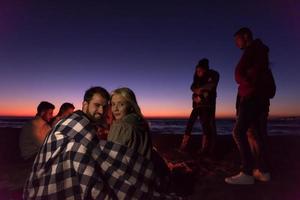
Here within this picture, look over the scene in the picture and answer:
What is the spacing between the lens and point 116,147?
9.48 ft

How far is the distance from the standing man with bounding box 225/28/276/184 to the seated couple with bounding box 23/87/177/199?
1405 mm

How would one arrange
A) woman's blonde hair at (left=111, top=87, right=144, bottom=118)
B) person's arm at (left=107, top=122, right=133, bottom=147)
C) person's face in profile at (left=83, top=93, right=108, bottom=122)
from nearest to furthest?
person's arm at (left=107, top=122, right=133, bottom=147), person's face in profile at (left=83, top=93, right=108, bottom=122), woman's blonde hair at (left=111, top=87, right=144, bottom=118)

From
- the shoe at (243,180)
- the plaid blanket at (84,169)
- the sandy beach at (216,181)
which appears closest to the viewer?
the plaid blanket at (84,169)

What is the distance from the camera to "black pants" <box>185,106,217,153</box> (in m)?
6.38

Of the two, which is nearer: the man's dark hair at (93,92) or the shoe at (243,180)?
the man's dark hair at (93,92)

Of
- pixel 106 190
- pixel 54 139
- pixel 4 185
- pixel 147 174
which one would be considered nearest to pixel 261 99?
pixel 147 174

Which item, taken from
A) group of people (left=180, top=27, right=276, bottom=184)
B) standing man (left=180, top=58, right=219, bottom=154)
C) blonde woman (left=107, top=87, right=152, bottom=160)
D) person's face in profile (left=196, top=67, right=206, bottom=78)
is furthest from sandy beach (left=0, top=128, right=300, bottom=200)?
person's face in profile (left=196, top=67, right=206, bottom=78)

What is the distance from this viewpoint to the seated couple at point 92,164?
104 inches

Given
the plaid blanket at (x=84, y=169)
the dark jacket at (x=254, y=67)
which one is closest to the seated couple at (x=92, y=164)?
the plaid blanket at (x=84, y=169)

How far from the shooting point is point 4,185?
13.8ft

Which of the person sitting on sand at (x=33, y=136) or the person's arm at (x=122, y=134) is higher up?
the person's arm at (x=122, y=134)

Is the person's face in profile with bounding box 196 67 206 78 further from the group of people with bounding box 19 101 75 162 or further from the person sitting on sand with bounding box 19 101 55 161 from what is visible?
the person sitting on sand with bounding box 19 101 55 161

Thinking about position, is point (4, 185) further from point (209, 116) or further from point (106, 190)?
point (209, 116)

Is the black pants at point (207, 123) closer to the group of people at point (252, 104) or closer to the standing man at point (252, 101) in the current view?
the group of people at point (252, 104)
